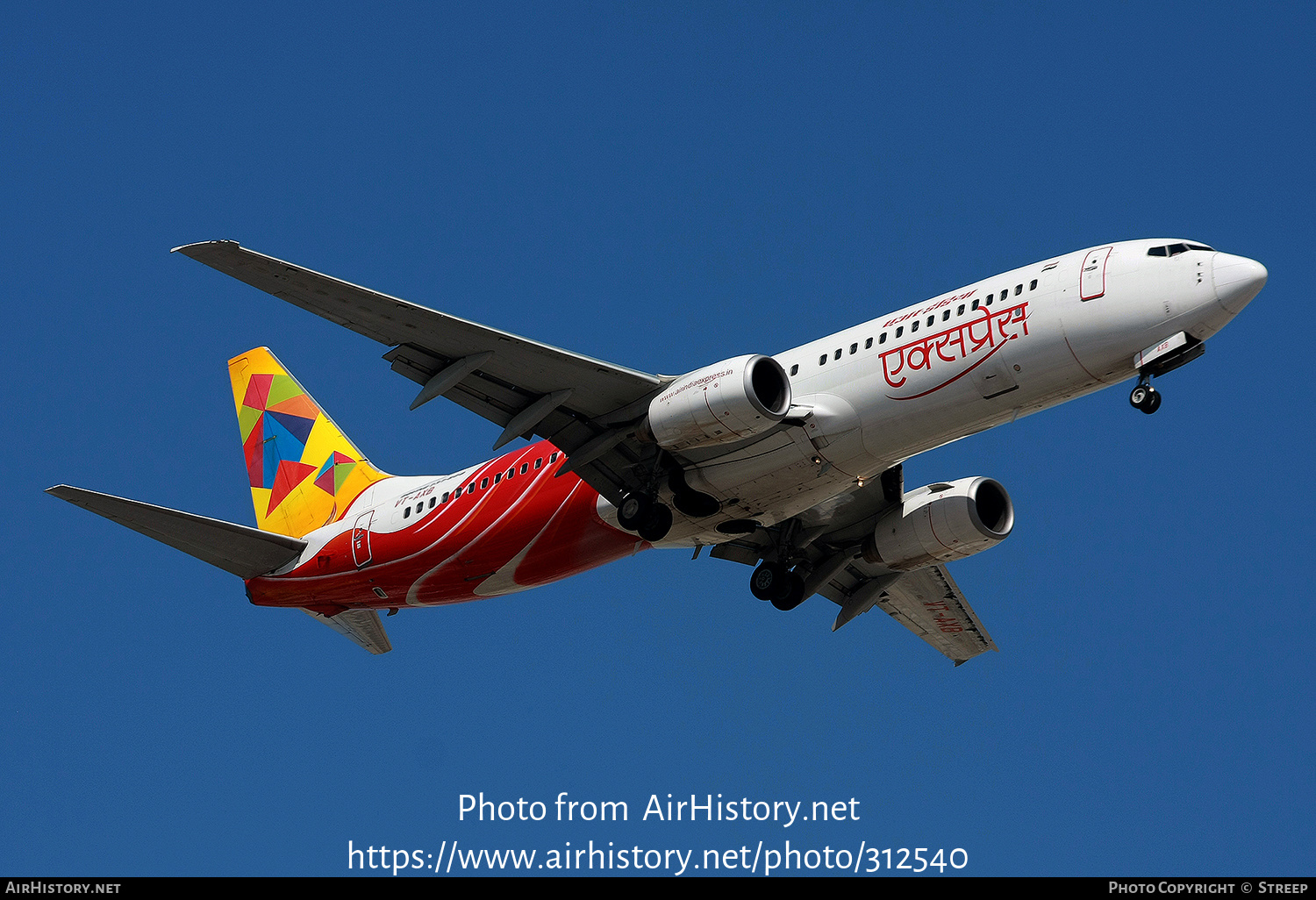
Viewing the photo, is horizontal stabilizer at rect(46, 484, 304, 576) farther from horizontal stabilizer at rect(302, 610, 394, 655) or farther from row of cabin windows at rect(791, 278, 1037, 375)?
row of cabin windows at rect(791, 278, 1037, 375)

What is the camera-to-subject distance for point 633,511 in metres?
27.9

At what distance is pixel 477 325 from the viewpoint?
25.9 metres

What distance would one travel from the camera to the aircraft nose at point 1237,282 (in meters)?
24.2

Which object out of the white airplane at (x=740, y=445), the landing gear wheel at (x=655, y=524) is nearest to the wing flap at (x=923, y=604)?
the white airplane at (x=740, y=445)

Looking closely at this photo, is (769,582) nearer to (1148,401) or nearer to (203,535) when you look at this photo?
(1148,401)

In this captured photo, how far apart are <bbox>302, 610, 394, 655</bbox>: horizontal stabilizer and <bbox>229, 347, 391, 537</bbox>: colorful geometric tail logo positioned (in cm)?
249

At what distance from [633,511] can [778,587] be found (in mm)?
5540

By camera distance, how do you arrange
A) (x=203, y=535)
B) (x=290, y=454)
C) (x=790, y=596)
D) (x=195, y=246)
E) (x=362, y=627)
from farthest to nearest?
(x=290, y=454)
(x=362, y=627)
(x=790, y=596)
(x=203, y=535)
(x=195, y=246)

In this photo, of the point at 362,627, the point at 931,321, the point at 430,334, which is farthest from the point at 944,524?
the point at 362,627

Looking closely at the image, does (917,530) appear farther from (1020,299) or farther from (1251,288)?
(1251,288)

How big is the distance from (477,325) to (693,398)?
425cm

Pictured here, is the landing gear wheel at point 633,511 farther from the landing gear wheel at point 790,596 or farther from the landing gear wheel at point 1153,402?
the landing gear wheel at point 1153,402

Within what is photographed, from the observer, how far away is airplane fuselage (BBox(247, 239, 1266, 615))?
24.9 m

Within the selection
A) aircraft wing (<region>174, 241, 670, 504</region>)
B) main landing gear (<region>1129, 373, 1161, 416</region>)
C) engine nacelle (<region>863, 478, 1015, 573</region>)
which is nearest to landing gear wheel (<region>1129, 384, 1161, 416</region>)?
main landing gear (<region>1129, 373, 1161, 416</region>)
